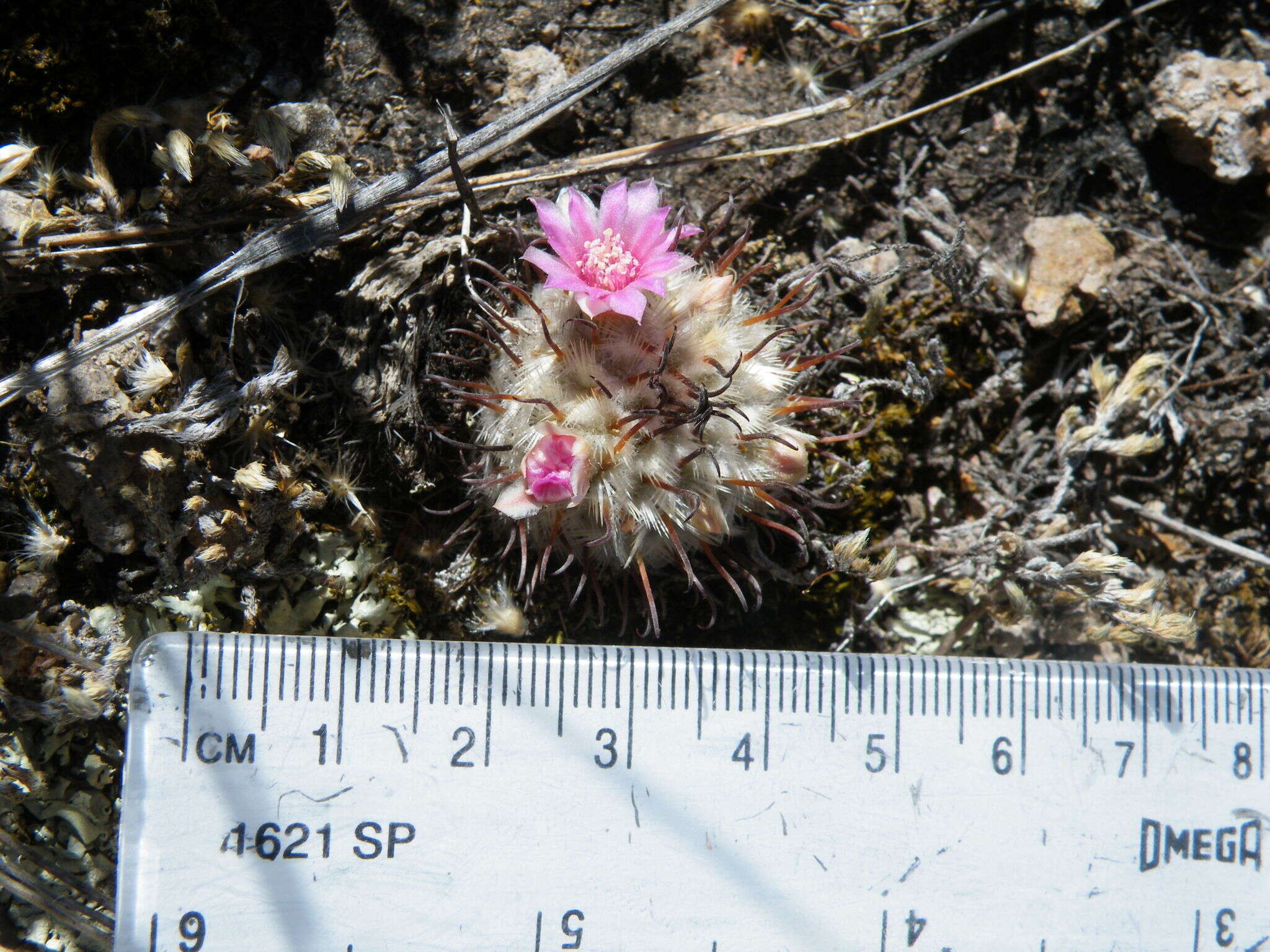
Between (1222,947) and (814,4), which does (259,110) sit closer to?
(814,4)

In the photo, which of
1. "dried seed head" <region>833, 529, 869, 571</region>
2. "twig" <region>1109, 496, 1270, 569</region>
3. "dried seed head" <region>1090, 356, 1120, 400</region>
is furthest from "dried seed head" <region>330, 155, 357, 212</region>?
"twig" <region>1109, 496, 1270, 569</region>

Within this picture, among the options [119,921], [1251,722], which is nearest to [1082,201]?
[1251,722]

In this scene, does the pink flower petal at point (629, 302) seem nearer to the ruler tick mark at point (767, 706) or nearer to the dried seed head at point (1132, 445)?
the ruler tick mark at point (767, 706)

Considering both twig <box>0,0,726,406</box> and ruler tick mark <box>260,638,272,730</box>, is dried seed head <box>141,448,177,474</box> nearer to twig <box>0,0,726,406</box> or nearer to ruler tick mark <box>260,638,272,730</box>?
twig <box>0,0,726,406</box>

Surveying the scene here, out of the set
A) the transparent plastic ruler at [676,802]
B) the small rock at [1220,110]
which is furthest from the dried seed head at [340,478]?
the small rock at [1220,110]

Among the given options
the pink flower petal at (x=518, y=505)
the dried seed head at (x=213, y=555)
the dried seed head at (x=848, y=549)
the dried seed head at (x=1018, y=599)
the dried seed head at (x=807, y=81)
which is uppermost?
the dried seed head at (x=807, y=81)
